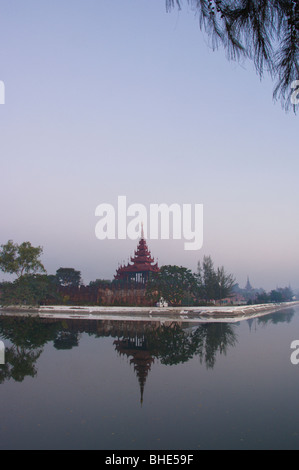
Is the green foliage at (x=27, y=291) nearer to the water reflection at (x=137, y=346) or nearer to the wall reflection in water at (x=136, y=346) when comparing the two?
the water reflection at (x=137, y=346)

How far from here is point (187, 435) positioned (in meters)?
6.76

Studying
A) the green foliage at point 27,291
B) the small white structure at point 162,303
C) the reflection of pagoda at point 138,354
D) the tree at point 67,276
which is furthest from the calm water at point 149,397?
the tree at point 67,276

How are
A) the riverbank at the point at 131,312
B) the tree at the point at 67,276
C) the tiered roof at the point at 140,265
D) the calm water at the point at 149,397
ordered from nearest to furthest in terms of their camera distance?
the calm water at the point at 149,397, the riverbank at the point at 131,312, the tiered roof at the point at 140,265, the tree at the point at 67,276

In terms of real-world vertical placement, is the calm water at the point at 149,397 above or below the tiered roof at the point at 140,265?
below

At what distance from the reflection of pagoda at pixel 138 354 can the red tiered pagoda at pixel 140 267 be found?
34630 millimetres

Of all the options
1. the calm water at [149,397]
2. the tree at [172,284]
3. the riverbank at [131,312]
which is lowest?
the riverbank at [131,312]

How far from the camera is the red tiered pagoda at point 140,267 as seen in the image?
180 ft

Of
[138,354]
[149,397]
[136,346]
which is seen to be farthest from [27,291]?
[149,397]

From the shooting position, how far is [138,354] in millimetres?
15367

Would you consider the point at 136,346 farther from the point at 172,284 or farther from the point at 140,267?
the point at 140,267

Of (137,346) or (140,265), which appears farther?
(140,265)

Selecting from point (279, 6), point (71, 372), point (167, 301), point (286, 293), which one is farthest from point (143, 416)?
point (286, 293)

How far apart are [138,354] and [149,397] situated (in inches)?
241
